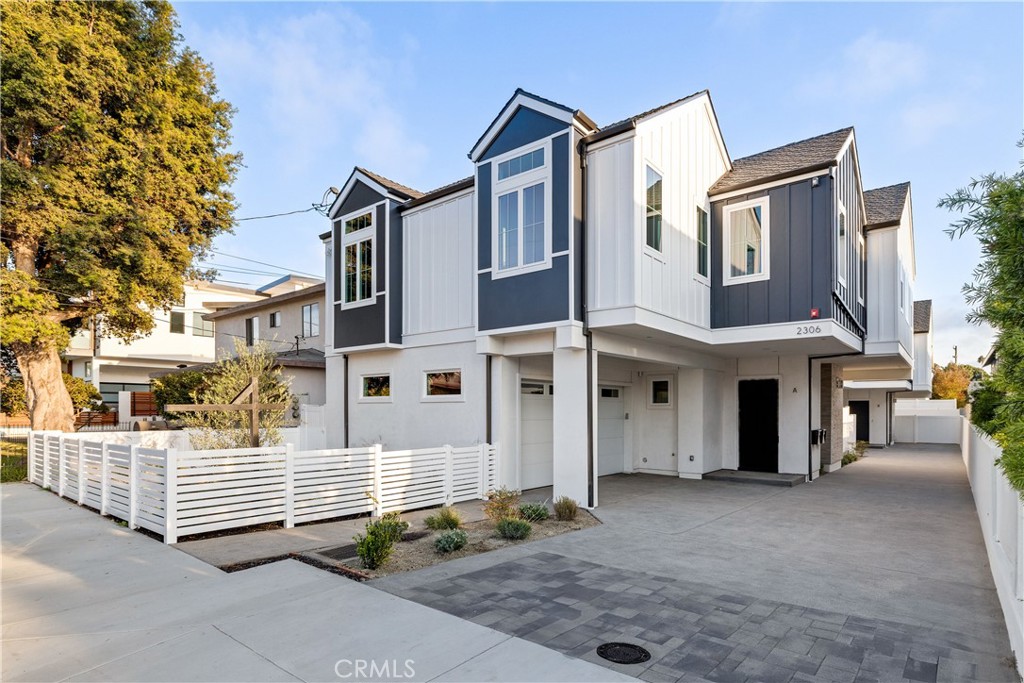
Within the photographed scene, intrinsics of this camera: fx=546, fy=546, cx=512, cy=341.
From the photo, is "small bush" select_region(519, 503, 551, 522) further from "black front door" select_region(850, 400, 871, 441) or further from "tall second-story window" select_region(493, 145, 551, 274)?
"black front door" select_region(850, 400, 871, 441)

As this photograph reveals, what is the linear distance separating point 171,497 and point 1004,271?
848cm

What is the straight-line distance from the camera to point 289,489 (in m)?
7.87

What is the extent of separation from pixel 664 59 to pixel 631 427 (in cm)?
858

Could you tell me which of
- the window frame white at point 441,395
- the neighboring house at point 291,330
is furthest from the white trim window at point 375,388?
the neighboring house at point 291,330

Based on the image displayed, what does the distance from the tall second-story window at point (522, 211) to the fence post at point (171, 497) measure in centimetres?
594

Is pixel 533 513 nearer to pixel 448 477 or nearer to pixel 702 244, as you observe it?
pixel 448 477

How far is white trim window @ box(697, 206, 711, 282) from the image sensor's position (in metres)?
10.8

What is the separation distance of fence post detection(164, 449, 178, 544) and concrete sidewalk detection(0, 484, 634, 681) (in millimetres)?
659

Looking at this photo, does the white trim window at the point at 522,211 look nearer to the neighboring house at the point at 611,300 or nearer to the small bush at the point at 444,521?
the neighboring house at the point at 611,300

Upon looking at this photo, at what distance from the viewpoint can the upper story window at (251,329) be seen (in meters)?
23.6

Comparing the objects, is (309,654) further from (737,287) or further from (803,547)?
(737,287)

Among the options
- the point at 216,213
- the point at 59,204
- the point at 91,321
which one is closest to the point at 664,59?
the point at 216,213

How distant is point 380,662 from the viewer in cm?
371

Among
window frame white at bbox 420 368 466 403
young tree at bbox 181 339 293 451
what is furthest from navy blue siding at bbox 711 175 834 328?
young tree at bbox 181 339 293 451
